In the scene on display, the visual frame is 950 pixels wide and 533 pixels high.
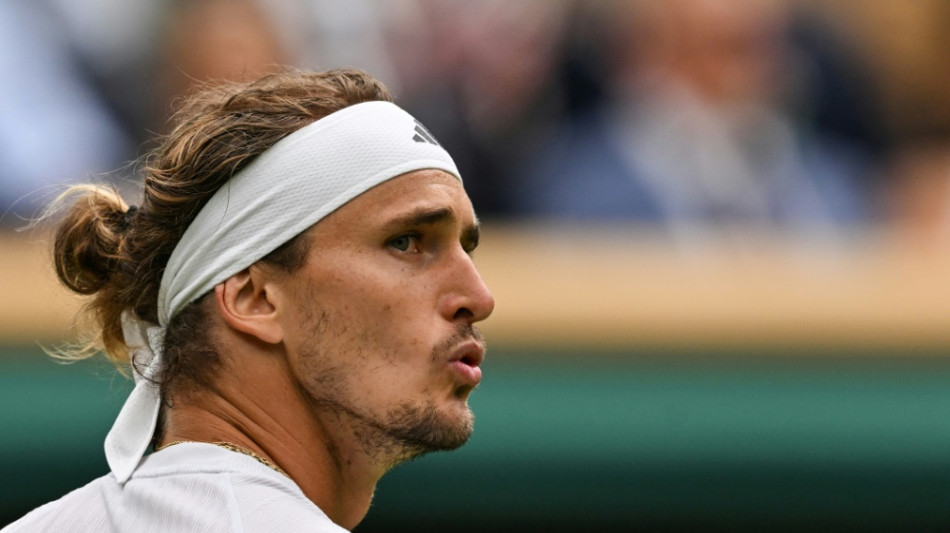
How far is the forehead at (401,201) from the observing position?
255cm

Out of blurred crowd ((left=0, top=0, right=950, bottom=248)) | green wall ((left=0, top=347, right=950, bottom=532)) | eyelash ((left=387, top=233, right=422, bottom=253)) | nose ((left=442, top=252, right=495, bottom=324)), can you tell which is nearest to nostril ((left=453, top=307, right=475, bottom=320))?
nose ((left=442, top=252, right=495, bottom=324))

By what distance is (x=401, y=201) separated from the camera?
2.58 m

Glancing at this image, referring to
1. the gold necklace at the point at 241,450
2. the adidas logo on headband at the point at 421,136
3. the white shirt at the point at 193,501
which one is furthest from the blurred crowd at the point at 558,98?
the white shirt at the point at 193,501

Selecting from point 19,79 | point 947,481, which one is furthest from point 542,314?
point 19,79

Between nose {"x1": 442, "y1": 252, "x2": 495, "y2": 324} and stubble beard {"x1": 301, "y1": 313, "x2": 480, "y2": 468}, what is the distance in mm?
174

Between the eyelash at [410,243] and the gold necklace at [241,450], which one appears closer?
the gold necklace at [241,450]

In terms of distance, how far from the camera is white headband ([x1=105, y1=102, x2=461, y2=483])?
2541 mm

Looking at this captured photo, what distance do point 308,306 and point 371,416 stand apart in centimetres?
23

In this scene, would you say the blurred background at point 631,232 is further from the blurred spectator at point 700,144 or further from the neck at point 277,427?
the neck at point 277,427

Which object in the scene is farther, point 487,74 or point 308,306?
point 487,74

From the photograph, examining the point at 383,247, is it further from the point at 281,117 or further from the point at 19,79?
the point at 19,79

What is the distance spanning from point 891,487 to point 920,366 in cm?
50

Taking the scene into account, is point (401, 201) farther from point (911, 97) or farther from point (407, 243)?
point (911, 97)

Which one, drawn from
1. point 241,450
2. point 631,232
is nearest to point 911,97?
point 631,232
